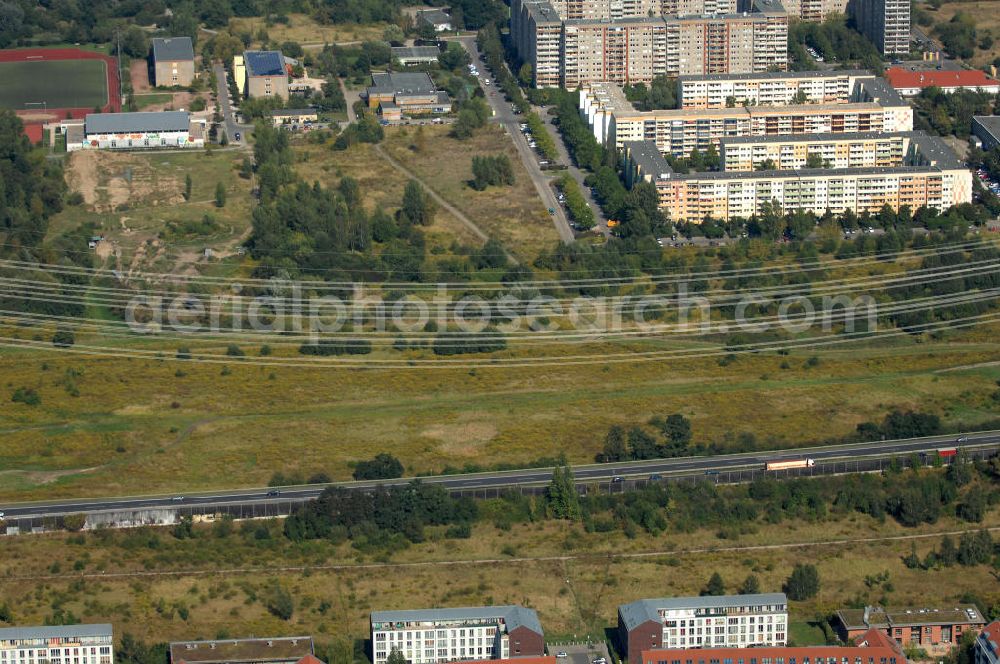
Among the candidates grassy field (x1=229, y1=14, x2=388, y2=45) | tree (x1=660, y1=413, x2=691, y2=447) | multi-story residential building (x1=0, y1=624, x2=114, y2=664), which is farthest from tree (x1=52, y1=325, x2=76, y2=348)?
grassy field (x1=229, y1=14, x2=388, y2=45)

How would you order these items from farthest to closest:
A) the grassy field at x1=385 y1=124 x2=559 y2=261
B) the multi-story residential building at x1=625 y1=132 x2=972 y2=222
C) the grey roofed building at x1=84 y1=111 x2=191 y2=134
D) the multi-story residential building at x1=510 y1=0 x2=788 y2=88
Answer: the multi-story residential building at x1=510 y1=0 x2=788 y2=88 < the grey roofed building at x1=84 y1=111 x2=191 y2=134 < the multi-story residential building at x1=625 y1=132 x2=972 y2=222 < the grassy field at x1=385 y1=124 x2=559 y2=261

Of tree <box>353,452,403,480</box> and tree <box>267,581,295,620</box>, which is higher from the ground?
tree <box>267,581,295,620</box>

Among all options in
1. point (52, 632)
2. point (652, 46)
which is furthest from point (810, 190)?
point (52, 632)

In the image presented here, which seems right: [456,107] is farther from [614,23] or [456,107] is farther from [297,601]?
[297,601]

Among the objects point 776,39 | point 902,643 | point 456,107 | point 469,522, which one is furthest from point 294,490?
point 776,39

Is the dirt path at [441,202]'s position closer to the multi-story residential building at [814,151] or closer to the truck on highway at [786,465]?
the multi-story residential building at [814,151]

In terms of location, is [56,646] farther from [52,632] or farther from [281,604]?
[281,604]

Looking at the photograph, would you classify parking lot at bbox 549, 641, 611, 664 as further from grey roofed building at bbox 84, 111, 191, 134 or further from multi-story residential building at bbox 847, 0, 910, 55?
multi-story residential building at bbox 847, 0, 910, 55
